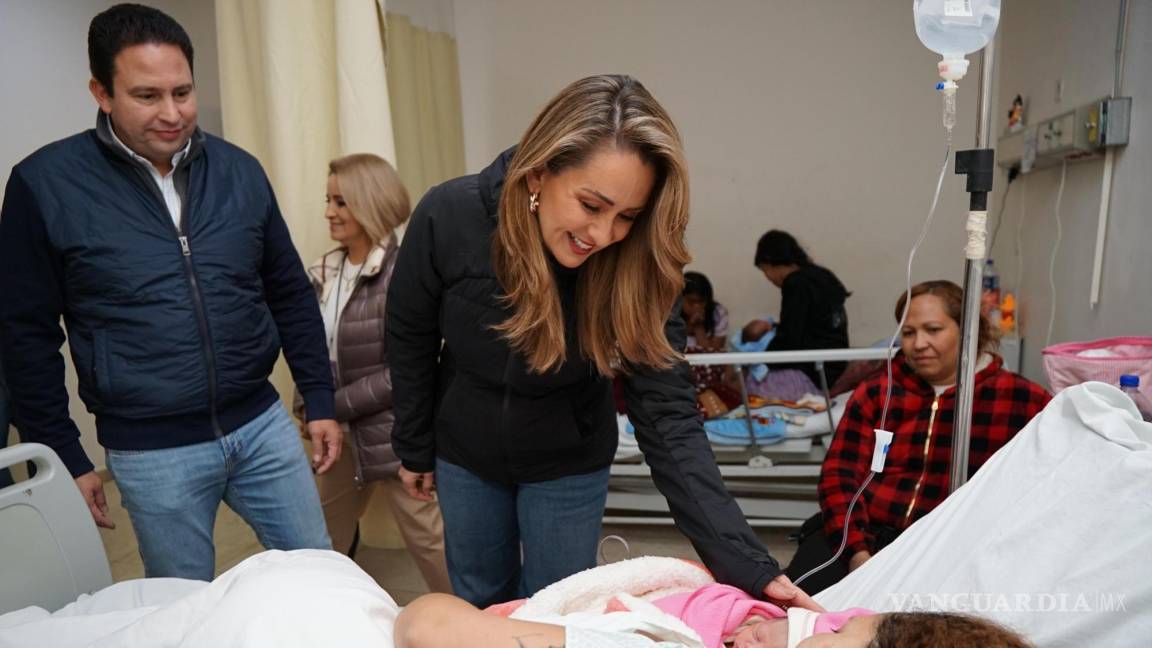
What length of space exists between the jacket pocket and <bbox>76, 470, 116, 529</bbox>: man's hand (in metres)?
0.21

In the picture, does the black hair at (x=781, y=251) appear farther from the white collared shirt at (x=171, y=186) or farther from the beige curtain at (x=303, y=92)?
the white collared shirt at (x=171, y=186)

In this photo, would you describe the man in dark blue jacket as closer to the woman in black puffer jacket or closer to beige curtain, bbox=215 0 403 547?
the woman in black puffer jacket

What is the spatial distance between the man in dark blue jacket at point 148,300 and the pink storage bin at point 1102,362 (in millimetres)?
1871

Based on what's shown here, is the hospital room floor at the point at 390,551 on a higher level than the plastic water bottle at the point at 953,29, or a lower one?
lower

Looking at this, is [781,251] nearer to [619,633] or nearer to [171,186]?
[171,186]

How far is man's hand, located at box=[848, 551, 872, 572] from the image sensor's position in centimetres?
197

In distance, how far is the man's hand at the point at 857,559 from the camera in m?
1.97

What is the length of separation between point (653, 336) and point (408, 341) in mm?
505

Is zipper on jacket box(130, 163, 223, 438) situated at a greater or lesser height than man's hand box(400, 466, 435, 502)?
greater

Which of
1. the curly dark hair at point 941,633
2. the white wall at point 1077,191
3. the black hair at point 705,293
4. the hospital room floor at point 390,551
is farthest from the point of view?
the black hair at point 705,293

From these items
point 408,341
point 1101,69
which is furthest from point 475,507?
point 1101,69

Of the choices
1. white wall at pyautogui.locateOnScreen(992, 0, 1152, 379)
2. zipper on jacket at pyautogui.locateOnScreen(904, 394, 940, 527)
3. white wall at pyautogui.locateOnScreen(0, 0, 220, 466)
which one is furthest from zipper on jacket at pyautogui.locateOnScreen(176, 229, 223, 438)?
white wall at pyautogui.locateOnScreen(992, 0, 1152, 379)

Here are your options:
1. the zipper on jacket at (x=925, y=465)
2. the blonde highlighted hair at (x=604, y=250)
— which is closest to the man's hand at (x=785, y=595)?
the blonde highlighted hair at (x=604, y=250)

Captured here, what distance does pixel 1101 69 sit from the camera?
8.66ft
